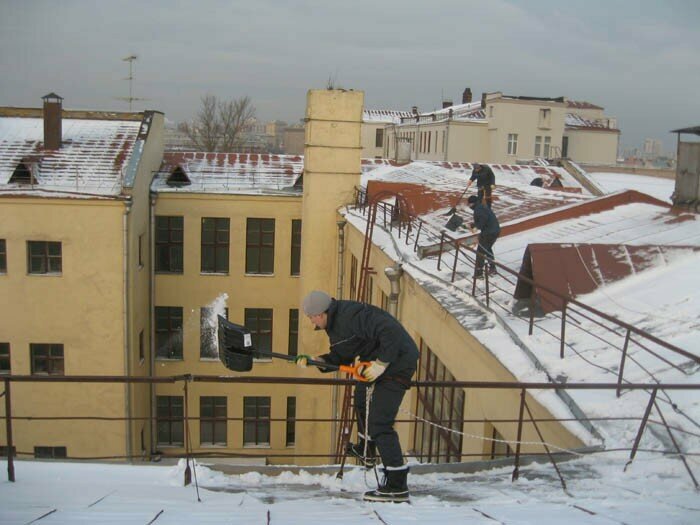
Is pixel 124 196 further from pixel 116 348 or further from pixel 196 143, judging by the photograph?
pixel 196 143

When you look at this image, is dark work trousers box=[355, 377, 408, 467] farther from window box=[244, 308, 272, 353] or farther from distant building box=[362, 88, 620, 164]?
distant building box=[362, 88, 620, 164]

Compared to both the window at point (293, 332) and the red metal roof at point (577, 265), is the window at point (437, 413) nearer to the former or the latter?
the red metal roof at point (577, 265)

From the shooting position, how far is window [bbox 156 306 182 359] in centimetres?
2342

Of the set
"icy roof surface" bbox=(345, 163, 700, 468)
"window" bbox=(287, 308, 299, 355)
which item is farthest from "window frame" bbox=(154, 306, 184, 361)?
"icy roof surface" bbox=(345, 163, 700, 468)

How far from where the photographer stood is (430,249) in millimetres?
11664

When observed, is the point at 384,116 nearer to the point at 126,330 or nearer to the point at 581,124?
the point at 581,124

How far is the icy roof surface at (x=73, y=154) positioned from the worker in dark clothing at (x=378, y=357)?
15875 millimetres

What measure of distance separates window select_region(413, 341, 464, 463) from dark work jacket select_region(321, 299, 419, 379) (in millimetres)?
3545

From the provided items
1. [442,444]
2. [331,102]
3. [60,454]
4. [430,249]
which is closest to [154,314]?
[60,454]

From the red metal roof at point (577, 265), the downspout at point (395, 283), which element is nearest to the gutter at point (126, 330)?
the downspout at point (395, 283)

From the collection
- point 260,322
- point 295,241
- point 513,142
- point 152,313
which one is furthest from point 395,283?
point 513,142

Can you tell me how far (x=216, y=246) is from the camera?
23.1 metres

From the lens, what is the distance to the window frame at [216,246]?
2302cm

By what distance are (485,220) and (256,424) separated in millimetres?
16073
